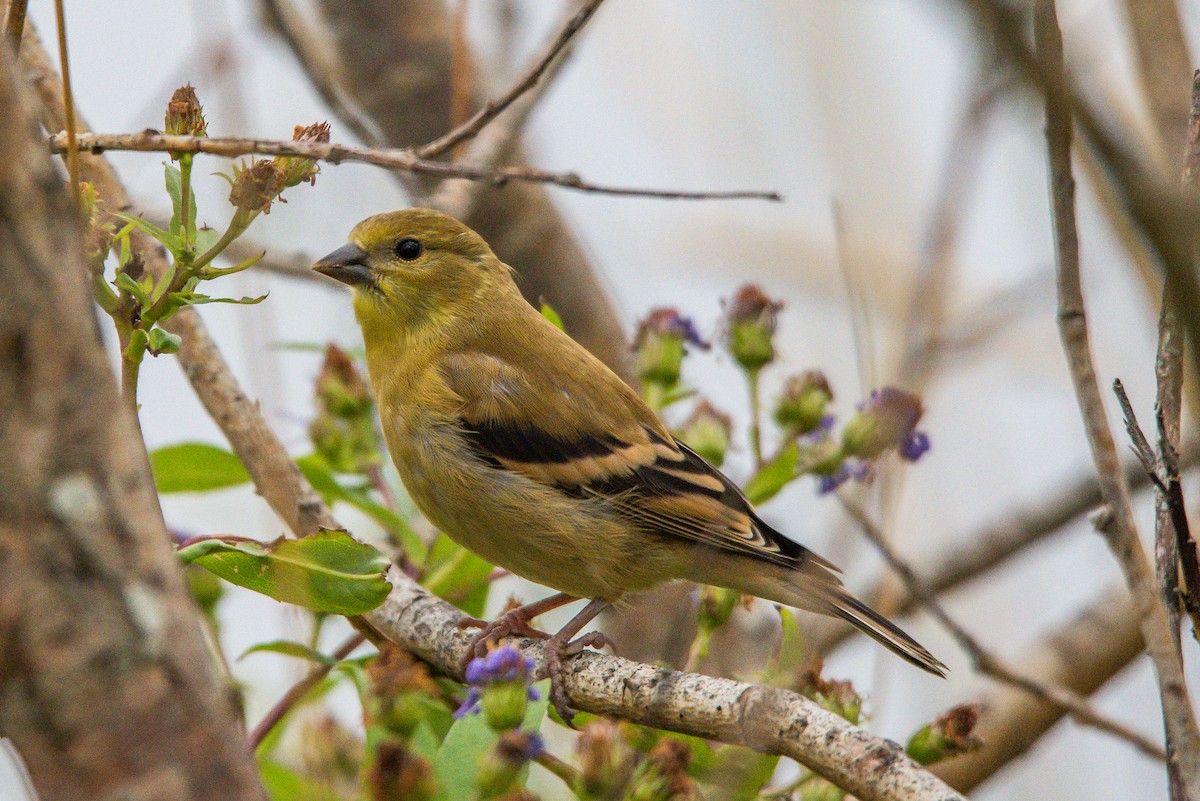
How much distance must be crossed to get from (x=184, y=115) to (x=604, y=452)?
67.8 inches

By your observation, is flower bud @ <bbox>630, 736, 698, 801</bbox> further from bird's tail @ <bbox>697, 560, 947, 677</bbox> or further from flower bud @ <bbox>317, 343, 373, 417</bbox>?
flower bud @ <bbox>317, 343, 373, 417</bbox>

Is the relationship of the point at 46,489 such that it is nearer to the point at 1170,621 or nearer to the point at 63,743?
the point at 63,743

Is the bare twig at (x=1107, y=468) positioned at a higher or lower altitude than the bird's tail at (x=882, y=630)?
lower

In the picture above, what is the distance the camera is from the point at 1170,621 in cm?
165

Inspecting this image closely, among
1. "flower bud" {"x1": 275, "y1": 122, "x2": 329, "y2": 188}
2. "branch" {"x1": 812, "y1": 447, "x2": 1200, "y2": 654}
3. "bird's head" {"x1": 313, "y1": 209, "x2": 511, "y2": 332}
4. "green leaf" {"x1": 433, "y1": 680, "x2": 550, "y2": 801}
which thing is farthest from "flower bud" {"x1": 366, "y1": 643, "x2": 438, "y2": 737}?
"branch" {"x1": 812, "y1": 447, "x2": 1200, "y2": 654}

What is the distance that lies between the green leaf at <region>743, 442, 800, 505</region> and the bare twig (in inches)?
43.8

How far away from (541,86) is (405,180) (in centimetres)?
Result: 120

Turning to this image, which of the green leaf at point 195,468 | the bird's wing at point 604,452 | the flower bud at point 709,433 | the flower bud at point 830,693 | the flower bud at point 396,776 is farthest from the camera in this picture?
the bird's wing at point 604,452

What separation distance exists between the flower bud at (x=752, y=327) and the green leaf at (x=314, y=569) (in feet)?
4.55

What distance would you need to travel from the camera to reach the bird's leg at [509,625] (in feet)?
8.07

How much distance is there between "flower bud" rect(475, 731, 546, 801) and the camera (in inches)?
57.7

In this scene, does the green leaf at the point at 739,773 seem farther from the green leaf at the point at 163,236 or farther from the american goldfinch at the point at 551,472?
the green leaf at the point at 163,236

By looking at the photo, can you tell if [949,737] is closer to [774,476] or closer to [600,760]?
[774,476]

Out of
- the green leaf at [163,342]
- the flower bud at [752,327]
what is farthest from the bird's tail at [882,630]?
the green leaf at [163,342]
